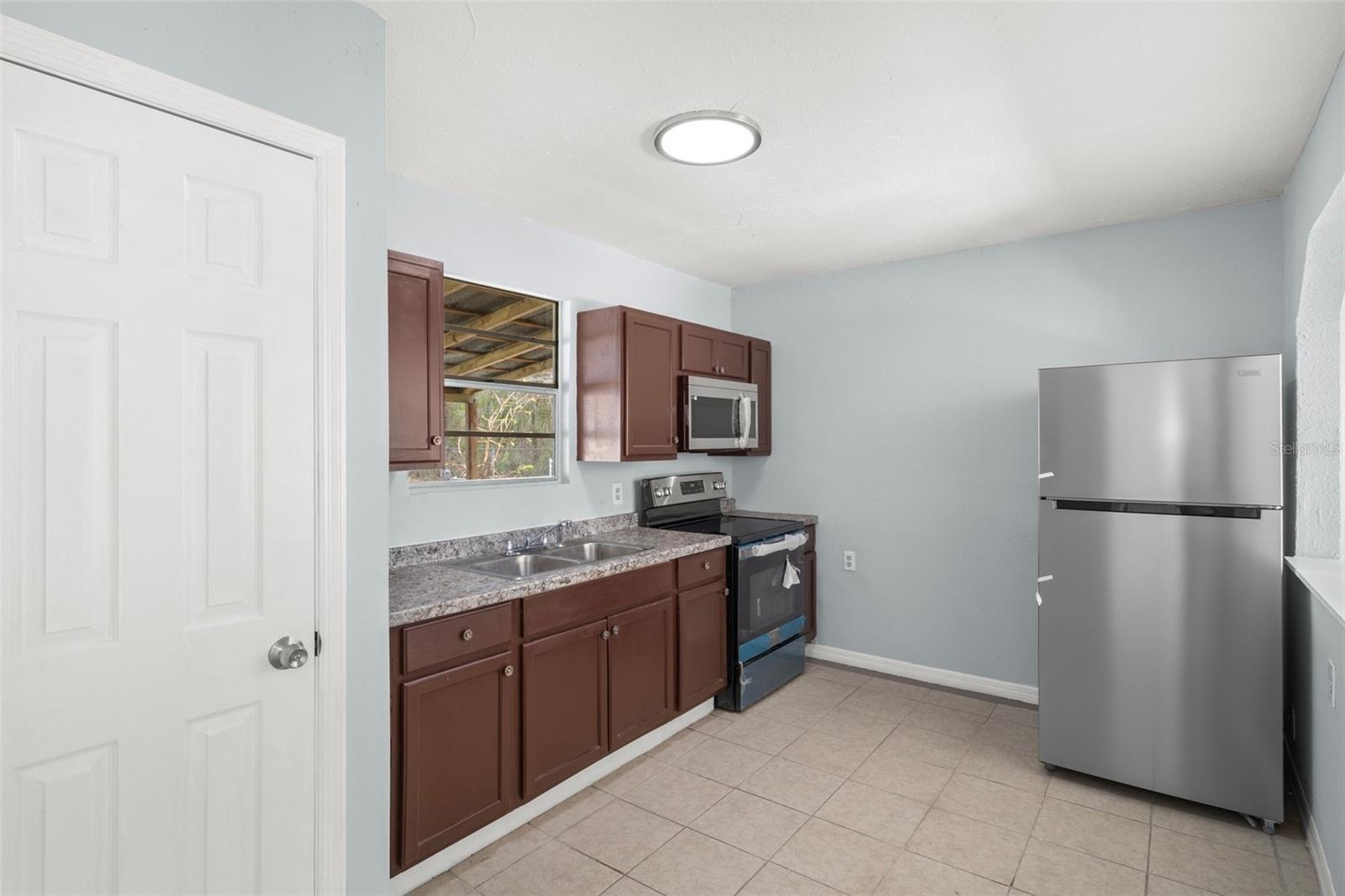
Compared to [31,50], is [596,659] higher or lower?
lower

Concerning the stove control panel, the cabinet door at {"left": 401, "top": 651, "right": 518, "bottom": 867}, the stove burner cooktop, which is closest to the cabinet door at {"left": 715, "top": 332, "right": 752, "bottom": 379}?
the stove control panel

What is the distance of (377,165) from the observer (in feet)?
5.65

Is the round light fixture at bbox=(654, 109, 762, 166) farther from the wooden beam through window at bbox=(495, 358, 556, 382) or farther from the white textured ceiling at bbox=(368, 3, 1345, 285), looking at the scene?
the wooden beam through window at bbox=(495, 358, 556, 382)

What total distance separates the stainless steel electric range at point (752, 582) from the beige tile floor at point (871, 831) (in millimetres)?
370

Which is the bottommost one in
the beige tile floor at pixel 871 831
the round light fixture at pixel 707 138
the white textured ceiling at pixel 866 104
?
the beige tile floor at pixel 871 831

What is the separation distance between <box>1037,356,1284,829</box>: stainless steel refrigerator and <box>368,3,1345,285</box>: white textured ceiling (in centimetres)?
84

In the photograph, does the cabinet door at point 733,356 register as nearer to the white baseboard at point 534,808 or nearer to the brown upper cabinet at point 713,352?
the brown upper cabinet at point 713,352

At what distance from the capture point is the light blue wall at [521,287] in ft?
9.07

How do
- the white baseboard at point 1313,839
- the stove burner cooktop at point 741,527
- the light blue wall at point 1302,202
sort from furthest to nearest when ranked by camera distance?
1. the stove burner cooktop at point 741,527
2. the white baseboard at point 1313,839
3. the light blue wall at point 1302,202

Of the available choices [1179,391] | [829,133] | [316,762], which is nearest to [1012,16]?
[829,133]

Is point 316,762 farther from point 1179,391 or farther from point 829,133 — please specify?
point 1179,391

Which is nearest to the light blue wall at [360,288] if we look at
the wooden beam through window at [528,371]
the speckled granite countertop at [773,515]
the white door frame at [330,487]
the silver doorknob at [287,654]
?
the white door frame at [330,487]

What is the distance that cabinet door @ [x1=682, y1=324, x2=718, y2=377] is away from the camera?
149 inches

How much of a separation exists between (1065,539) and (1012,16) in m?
2.00
